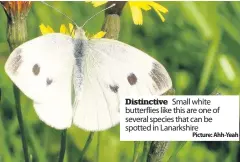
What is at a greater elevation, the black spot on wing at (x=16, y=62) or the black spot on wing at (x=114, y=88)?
the black spot on wing at (x=16, y=62)

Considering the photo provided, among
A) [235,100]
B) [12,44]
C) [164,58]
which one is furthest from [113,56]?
[164,58]

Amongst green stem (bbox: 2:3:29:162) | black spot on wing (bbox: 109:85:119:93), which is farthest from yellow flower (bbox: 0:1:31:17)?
black spot on wing (bbox: 109:85:119:93)

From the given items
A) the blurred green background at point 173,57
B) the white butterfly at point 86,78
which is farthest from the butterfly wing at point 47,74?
the blurred green background at point 173,57

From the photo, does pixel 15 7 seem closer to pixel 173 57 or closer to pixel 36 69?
pixel 36 69

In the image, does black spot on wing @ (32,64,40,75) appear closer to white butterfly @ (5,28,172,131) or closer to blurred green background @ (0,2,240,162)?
white butterfly @ (5,28,172,131)

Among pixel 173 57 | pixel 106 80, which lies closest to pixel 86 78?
pixel 106 80

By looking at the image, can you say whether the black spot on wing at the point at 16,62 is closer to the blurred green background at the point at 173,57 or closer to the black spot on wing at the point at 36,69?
the black spot on wing at the point at 36,69

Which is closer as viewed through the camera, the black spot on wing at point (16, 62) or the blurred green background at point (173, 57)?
the black spot on wing at point (16, 62)
